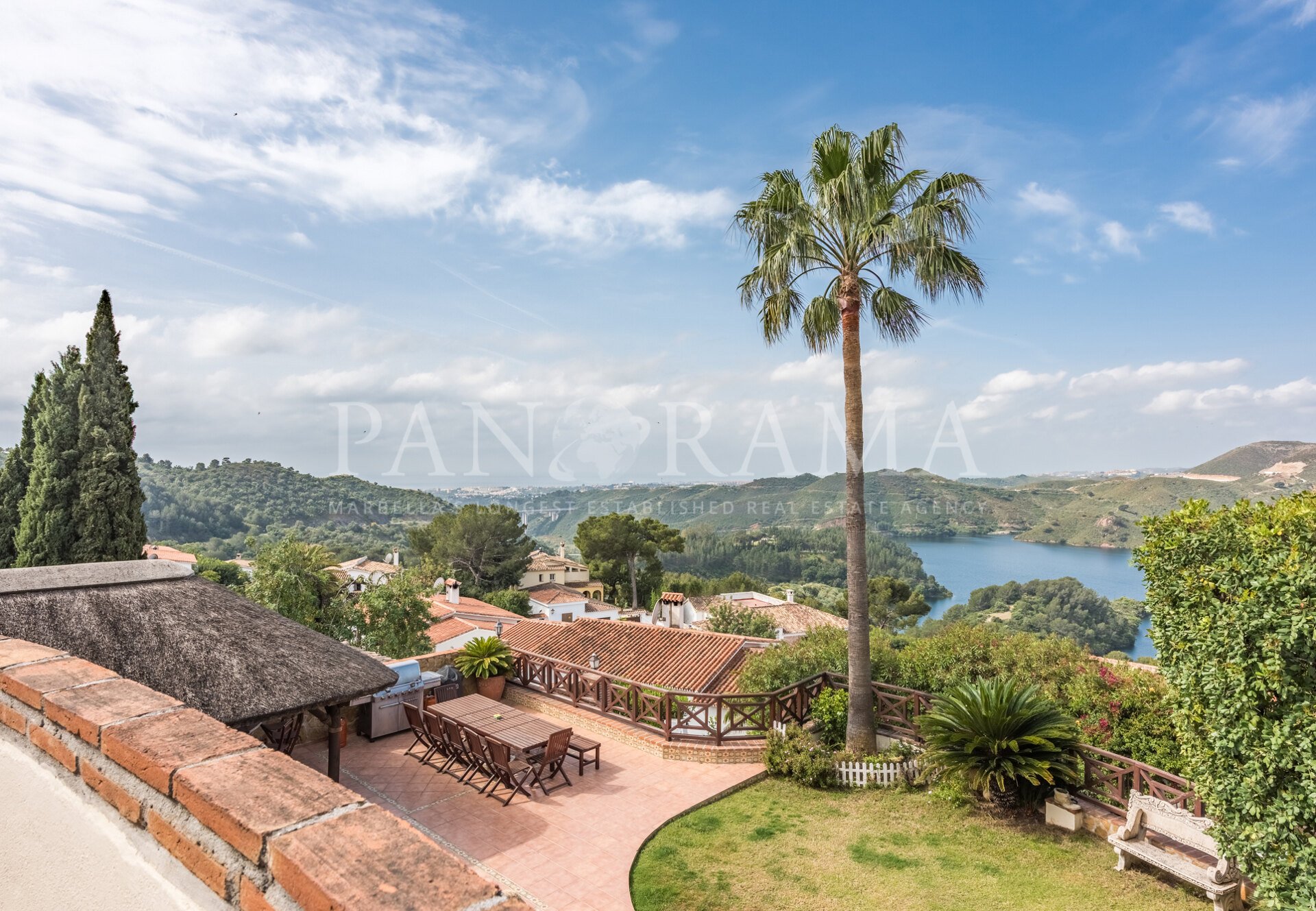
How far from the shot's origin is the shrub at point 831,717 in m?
10.2

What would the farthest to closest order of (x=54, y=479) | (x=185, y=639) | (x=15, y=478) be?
(x=15, y=478), (x=54, y=479), (x=185, y=639)

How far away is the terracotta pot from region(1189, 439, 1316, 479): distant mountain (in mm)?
83173

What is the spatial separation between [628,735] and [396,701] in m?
3.49

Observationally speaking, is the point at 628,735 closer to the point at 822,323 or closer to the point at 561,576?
the point at 822,323

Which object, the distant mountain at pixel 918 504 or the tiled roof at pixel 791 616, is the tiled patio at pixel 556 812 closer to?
the tiled roof at pixel 791 616

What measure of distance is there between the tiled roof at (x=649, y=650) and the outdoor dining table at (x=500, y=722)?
4.20 m

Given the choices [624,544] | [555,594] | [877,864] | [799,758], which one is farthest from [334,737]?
[624,544]

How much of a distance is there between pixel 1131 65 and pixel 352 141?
87.5ft

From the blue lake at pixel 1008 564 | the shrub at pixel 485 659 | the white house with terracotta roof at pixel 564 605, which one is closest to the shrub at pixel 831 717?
the shrub at pixel 485 659

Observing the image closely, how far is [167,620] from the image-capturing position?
6.98 m

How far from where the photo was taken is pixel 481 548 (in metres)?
51.9

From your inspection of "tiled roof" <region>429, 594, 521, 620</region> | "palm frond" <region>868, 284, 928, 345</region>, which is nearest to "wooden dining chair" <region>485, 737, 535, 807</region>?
"palm frond" <region>868, 284, 928, 345</region>

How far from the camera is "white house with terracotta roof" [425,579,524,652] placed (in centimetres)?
3027

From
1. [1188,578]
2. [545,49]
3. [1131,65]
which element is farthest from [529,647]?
[1131,65]
